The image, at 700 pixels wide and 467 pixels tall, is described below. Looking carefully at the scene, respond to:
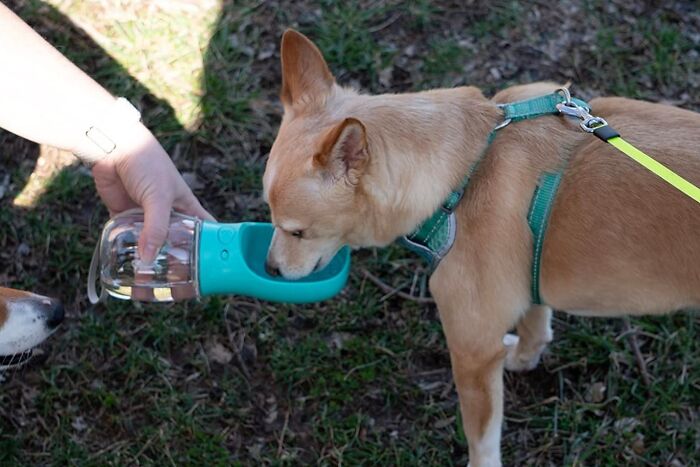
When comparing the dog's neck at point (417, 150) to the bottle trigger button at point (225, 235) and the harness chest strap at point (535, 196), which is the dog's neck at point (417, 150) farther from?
the bottle trigger button at point (225, 235)

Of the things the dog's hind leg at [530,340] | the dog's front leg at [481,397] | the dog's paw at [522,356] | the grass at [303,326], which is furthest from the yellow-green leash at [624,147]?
the grass at [303,326]

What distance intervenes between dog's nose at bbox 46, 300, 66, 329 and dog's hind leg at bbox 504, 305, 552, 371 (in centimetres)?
174

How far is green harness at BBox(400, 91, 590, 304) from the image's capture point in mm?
2291

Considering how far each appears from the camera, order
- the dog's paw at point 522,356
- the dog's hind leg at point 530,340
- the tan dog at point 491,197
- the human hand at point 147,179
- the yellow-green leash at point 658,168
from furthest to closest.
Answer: the dog's paw at point 522,356, the dog's hind leg at point 530,340, the human hand at point 147,179, the tan dog at point 491,197, the yellow-green leash at point 658,168

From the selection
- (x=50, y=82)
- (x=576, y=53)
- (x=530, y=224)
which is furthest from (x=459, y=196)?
(x=576, y=53)

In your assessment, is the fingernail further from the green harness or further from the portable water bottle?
the green harness

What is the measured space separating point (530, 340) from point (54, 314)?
71.6 inches

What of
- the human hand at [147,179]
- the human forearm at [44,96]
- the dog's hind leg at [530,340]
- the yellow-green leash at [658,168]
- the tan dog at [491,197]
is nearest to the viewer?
the yellow-green leash at [658,168]

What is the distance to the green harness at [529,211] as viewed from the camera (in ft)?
7.52

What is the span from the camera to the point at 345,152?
7.35 ft

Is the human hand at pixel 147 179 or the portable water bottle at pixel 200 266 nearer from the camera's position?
the human hand at pixel 147 179

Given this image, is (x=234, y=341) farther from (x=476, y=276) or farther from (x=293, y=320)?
(x=476, y=276)

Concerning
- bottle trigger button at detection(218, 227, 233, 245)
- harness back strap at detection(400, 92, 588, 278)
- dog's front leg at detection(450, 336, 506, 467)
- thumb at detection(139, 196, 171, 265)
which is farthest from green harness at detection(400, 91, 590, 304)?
thumb at detection(139, 196, 171, 265)

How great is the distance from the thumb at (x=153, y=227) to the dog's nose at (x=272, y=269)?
355 mm
